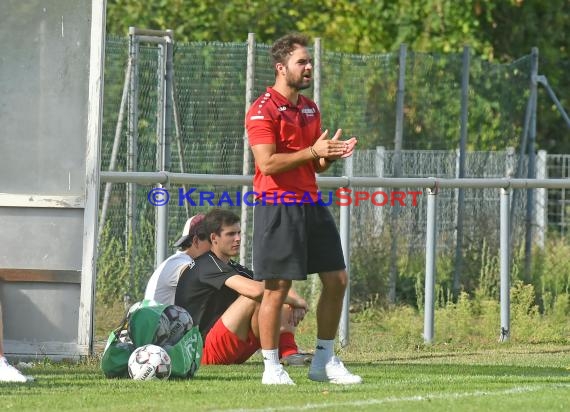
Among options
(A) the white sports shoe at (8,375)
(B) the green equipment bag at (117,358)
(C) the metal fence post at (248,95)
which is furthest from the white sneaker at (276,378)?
(C) the metal fence post at (248,95)

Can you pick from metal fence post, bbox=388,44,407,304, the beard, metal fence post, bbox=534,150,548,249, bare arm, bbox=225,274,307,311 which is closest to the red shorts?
bare arm, bbox=225,274,307,311

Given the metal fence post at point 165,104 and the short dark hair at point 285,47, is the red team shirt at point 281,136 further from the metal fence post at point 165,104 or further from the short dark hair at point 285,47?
the metal fence post at point 165,104

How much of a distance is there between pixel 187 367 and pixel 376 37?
50.4ft

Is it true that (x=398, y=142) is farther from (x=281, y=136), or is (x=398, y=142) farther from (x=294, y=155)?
(x=294, y=155)

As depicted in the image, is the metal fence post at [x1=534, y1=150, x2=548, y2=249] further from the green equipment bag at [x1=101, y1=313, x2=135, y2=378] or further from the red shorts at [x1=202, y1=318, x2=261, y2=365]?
the green equipment bag at [x1=101, y1=313, x2=135, y2=378]

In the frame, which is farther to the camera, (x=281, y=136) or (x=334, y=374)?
(x=334, y=374)

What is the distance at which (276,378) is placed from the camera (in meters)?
8.77

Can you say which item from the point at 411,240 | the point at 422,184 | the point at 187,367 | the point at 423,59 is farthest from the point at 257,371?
the point at 423,59

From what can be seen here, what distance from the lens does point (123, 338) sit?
9383mm

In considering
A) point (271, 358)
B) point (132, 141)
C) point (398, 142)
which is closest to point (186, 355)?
point (271, 358)

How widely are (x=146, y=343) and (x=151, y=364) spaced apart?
29cm

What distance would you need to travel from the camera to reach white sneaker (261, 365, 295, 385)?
876 centimetres

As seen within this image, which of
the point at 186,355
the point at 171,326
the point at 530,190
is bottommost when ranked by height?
the point at 186,355

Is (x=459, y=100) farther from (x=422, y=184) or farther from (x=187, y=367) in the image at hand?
(x=187, y=367)
